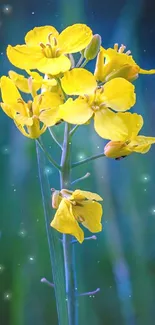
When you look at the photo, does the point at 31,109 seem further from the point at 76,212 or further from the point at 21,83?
the point at 76,212

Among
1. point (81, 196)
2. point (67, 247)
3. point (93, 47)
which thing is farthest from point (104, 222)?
point (93, 47)

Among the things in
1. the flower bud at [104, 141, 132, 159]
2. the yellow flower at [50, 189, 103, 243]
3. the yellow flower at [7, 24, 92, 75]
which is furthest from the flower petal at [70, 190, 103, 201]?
the yellow flower at [7, 24, 92, 75]

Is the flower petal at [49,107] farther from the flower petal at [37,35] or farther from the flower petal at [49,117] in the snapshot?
the flower petal at [37,35]

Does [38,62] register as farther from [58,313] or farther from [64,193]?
[58,313]

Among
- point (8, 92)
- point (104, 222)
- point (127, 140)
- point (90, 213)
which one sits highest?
point (8, 92)

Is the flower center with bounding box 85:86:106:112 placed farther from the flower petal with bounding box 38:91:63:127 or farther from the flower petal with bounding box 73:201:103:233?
the flower petal with bounding box 73:201:103:233

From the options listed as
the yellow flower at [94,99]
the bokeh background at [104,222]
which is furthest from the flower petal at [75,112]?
the bokeh background at [104,222]
